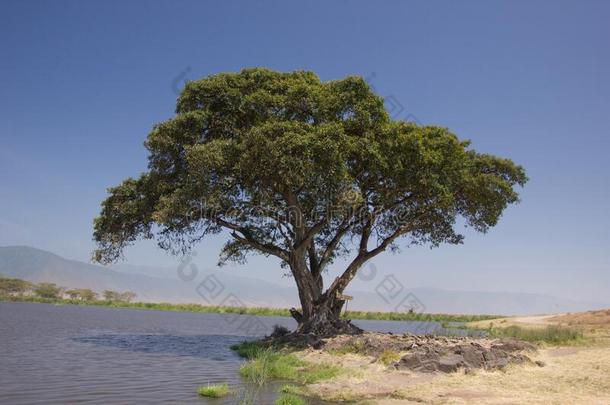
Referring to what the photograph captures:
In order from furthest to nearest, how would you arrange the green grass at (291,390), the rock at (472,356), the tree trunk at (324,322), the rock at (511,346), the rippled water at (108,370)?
1. the tree trunk at (324,322)
2. the rock at (511,346)
3. the rock at (472,356)
4. the green grass at (291,390)
5. the rippled water at (108,370)

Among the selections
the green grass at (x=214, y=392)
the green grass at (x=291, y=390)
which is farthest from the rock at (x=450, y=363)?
the green grass at (x=214, y=392)

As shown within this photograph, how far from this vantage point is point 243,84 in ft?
87.5

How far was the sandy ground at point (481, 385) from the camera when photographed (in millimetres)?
14367

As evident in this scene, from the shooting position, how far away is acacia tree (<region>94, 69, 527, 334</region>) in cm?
2384

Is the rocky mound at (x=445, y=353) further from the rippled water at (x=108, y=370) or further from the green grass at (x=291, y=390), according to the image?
the rippled water at (x=108, y=370)

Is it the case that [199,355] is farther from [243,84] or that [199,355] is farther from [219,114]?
[243,84]

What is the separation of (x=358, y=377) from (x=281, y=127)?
440 inches

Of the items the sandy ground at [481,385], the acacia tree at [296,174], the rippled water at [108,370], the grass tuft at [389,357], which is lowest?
the rippled water at [108,370]

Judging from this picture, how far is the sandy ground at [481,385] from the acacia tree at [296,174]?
851 cm

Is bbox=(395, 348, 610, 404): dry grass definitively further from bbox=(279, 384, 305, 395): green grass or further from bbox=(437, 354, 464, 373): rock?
bbox=(279, 384, 305, 395): green grass

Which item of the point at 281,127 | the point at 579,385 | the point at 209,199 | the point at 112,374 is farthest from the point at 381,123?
the point at 112,374

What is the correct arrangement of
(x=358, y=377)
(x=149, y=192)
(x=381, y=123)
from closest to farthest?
1. (x=358, y=377)
2. (x=381, y=123)
3. (x=149, y=192)

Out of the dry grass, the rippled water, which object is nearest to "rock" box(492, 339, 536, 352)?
the dry grass

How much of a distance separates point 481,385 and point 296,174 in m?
11.4
